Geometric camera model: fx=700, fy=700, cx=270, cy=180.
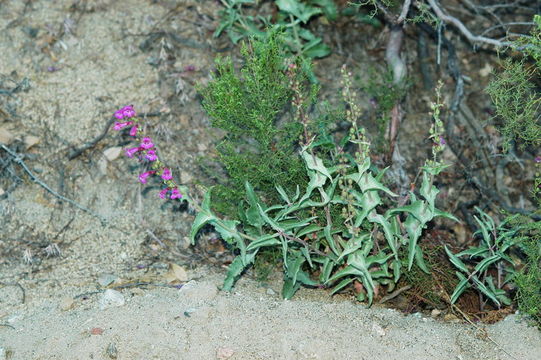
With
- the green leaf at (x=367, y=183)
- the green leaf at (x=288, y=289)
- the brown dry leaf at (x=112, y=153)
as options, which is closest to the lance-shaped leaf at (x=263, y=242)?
the green leaf at (x=288, y=289)

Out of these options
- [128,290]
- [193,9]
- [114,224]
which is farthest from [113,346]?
[193,9]

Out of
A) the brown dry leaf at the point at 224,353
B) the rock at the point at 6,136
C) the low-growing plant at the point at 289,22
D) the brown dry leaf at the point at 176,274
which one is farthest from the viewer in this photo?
the low-growing plant at the point at 289,22

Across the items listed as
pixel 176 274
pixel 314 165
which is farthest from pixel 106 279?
pixel 314 165

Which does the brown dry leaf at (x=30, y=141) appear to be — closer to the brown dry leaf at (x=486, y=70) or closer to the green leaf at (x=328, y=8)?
the green leaf at (x=328, y=8)

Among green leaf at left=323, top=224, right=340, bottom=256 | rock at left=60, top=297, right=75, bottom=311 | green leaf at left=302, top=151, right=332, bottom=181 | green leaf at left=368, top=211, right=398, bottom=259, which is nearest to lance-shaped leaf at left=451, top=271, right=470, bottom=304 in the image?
green leaf at left=368, top=211, right=398, bottom=259

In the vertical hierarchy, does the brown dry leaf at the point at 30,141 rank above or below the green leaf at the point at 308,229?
below

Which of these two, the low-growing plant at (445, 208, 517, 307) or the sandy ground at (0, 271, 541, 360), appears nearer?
the sandy ground at (0, 271, 541, 360)

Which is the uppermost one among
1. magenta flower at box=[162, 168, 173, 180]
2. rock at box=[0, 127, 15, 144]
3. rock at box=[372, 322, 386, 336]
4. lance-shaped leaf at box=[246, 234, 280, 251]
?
magenta flower at box=[162, 168, 173, 180]

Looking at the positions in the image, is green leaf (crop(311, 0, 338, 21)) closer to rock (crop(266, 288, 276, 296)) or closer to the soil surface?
the soil surface

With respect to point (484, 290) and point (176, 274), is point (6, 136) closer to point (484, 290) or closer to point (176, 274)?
point (176, 274)
